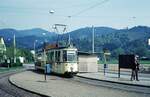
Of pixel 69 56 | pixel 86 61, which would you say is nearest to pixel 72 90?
pixel 69 56

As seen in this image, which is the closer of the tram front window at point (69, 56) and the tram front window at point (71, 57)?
the tram front window at point (69, 56)

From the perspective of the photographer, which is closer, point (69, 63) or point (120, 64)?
point (120, 64)

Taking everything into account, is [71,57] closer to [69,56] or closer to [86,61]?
[69,56]

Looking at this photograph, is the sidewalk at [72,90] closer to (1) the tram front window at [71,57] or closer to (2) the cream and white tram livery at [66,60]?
(2) the cream and white tram livery at [66,60]

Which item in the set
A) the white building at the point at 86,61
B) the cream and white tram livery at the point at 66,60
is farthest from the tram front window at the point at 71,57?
the white building at the point at 86,61

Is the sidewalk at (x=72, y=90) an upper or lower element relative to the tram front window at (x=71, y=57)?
lower

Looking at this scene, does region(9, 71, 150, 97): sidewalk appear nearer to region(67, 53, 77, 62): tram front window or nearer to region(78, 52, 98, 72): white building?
region(67, 53, 77, 62): tram front window

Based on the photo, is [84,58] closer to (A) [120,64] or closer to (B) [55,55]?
(B) [55,55]

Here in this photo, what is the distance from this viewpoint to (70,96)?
63.9 feet

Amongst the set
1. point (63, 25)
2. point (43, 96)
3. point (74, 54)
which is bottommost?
point (43, 96)

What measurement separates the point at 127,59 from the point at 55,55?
9.40m

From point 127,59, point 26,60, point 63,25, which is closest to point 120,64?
point 127,59

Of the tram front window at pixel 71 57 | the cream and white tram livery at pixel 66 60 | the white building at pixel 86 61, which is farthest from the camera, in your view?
the white building at pixel 86 61

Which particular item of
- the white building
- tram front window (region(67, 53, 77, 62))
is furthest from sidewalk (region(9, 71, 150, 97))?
the white building
